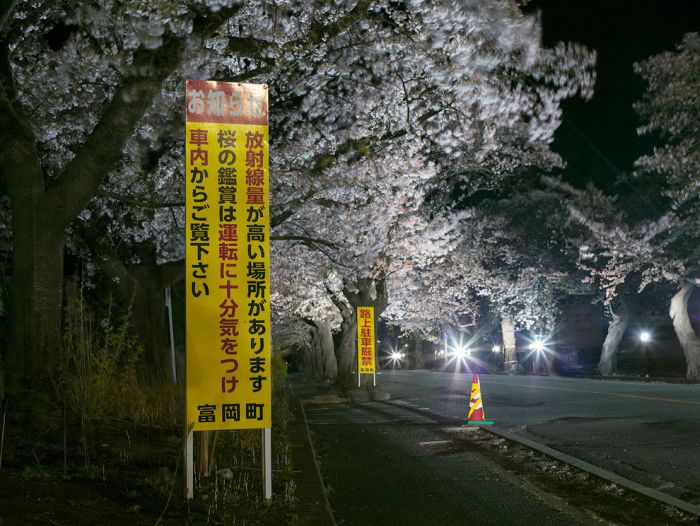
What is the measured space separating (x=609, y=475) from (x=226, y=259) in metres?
5.04

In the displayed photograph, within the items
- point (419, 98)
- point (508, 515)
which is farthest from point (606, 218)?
point (508, 515)

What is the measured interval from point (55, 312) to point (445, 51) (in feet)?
26.0

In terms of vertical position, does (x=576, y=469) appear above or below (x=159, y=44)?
below

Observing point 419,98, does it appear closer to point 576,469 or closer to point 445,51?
point 445,51

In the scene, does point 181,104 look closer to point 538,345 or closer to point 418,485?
point 418,485

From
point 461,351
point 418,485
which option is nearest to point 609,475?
point 418,485

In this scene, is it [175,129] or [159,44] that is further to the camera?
[175,129]

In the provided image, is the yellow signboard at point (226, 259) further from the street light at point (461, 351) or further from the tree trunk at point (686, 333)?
the street light at point (461, 351)

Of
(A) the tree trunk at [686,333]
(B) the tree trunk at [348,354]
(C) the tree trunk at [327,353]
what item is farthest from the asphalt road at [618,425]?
(C) the tree trunk at [327,353]

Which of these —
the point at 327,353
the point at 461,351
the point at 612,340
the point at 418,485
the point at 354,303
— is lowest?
the point at 418,485

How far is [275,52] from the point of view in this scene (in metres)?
10.1

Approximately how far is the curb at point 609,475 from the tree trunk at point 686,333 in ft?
75.9

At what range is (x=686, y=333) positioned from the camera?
104 feet

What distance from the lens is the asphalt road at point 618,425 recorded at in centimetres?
834
